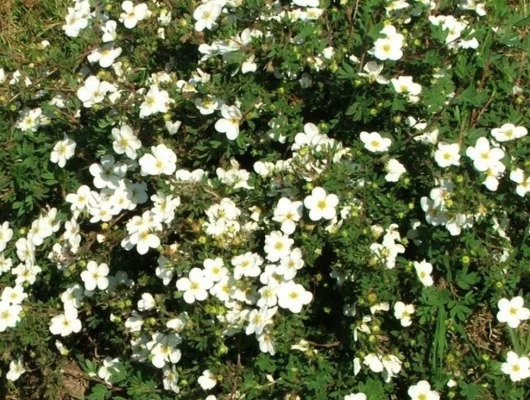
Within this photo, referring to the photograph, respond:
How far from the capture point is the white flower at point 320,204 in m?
3.23

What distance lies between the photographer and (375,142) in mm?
3424

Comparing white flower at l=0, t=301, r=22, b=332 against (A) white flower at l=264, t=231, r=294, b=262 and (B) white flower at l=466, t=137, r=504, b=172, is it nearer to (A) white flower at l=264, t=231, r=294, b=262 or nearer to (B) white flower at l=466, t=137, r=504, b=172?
(A) white flower at l=264, t=231, r=294, b=262

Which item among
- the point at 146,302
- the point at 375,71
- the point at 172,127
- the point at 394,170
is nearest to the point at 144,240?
the point at 146,302

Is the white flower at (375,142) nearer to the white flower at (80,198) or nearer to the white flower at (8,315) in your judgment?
the white flower at (80,198)

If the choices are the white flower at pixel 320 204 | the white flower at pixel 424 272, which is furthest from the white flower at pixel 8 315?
the white flower at pixel 424 272

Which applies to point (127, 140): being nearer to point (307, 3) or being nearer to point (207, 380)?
point (307, 3)

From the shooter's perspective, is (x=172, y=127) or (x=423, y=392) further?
(x=172, y=127)

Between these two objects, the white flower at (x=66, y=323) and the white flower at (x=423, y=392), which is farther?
the white flower at (x=66, y=323)

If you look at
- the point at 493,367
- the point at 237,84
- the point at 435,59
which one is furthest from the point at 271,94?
the point at 493,367

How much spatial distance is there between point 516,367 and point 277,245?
3.75 ft

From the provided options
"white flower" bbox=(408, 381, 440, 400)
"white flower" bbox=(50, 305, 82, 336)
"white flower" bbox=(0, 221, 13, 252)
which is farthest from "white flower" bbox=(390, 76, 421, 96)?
"white flower" bbox=(0, 221, 13, 252)

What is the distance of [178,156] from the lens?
3756 millimetres

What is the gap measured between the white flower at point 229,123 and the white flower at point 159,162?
25 centimetres

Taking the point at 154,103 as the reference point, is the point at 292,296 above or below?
below
